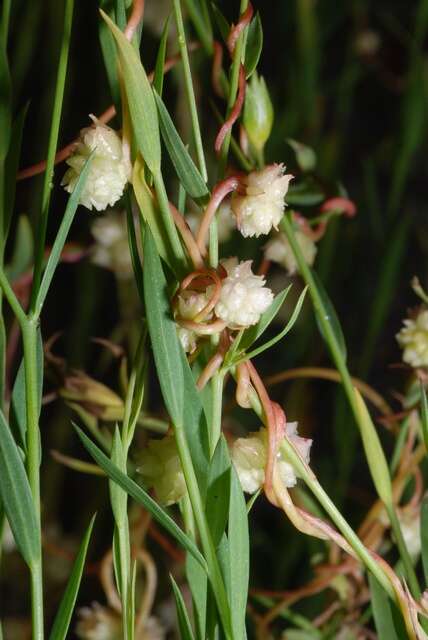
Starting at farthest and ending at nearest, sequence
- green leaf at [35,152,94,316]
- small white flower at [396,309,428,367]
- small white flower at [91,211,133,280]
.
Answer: small white flower at [91,211,133,280]
small white flower at [396,309,428,367]
green leaf at [35,152,94,316]

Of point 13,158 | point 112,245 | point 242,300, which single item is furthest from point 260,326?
point 112,245

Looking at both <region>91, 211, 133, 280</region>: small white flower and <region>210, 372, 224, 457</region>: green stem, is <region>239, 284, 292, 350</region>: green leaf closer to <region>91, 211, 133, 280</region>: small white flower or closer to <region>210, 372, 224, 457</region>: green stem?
<region>210, 372, 224, 457</region>: green stem

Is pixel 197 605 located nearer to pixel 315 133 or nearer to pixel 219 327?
pixel 219 327

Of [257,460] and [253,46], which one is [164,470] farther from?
[253,46]

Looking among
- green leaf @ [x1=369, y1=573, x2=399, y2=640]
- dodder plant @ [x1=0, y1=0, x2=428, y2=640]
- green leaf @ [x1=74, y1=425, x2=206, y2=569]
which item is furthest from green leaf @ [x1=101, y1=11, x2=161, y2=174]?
green leaf @ [x1=369, y1=573, x2=399, y2=640]

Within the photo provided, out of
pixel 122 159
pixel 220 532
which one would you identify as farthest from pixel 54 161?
pixel 220 532

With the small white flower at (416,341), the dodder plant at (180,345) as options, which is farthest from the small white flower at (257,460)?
the small white flower at (416,341)
